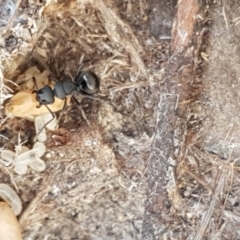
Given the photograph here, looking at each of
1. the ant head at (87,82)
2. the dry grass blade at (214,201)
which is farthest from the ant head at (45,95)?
the dry grass blade at (214,201)

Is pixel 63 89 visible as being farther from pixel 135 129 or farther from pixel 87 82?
pixel 135 129

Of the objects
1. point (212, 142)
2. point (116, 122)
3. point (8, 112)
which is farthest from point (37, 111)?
point (212, 142)

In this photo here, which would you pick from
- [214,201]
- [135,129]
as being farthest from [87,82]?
[214,201]

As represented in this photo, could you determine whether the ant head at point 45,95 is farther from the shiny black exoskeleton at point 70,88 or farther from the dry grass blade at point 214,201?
the dry grass blade at point 214,201

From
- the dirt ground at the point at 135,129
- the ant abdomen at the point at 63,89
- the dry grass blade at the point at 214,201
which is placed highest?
the ant abdomen at the point at 63,89

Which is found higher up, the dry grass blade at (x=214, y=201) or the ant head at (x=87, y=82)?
the ant head at (x=87, y=82)

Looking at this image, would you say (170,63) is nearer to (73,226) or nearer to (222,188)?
(222,188)

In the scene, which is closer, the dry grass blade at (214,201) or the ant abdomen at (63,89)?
the ant abdomen at (63,89)

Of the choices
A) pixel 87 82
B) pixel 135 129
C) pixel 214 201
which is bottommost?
pixel 214 201
